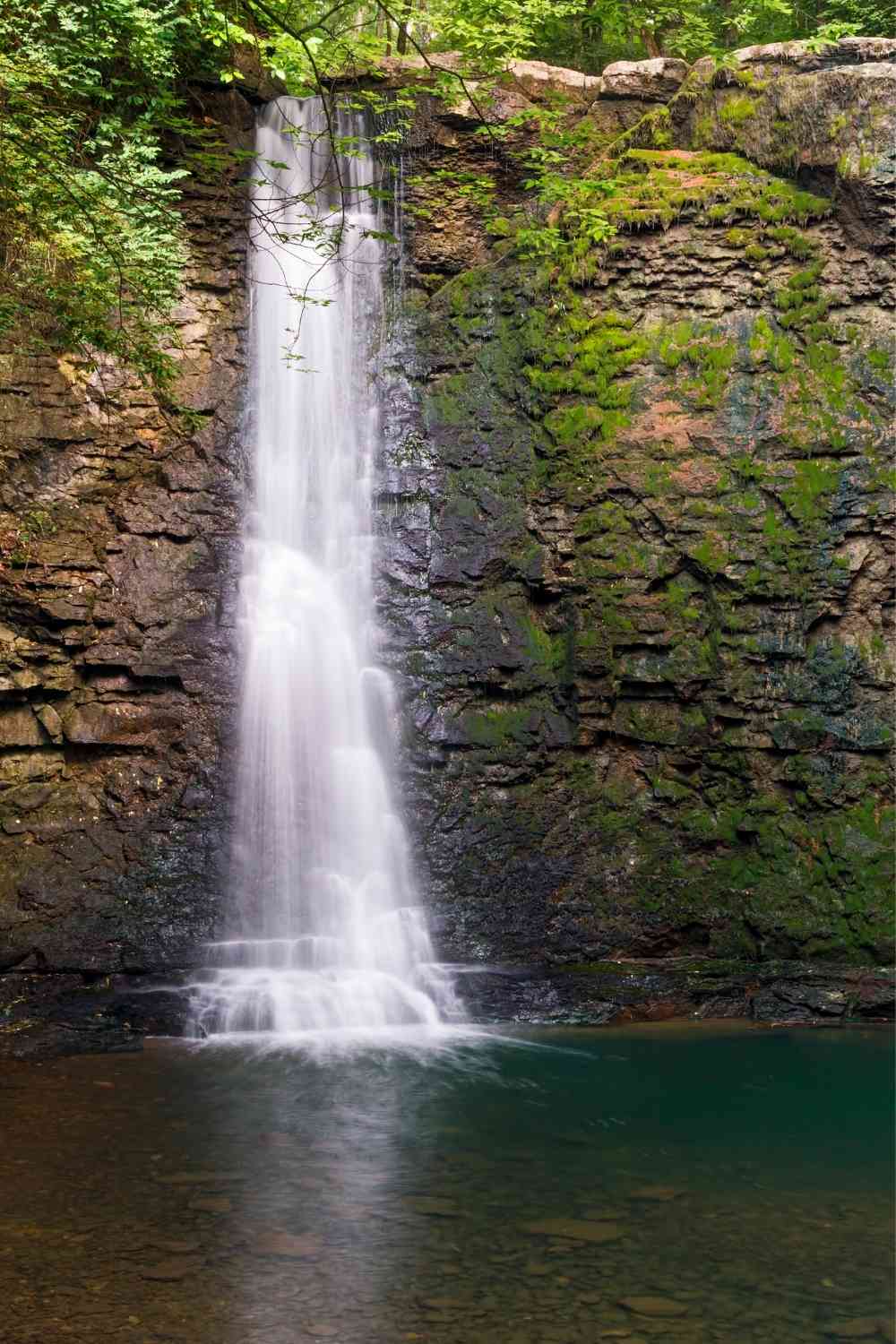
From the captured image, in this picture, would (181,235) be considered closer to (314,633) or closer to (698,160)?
(314,633)

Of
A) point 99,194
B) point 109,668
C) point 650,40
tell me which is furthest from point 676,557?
point 650,40

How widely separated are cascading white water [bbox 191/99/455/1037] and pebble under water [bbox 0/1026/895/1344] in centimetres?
91

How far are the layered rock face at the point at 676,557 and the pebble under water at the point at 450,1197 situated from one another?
5.67 ft

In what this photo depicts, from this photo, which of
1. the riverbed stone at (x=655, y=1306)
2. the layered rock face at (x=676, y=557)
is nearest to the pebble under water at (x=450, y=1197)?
the riverbed stone at (x=655, y=1306)

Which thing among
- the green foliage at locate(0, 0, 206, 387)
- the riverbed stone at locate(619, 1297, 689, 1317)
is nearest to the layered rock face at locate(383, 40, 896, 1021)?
the green foliage at locate(0, 0, 206, 387)

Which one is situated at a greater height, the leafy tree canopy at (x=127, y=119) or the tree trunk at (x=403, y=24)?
the leafy tree canopy at (x=127, y=119)

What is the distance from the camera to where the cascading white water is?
8094 mm

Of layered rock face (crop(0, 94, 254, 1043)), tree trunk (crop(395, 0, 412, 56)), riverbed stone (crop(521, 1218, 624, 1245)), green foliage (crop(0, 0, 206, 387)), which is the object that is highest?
green foliage (crop(0, 0, 206, 387))

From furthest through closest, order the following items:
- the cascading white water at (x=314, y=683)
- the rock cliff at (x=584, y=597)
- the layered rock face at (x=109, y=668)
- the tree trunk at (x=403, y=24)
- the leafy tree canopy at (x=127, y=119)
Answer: the rock cliff at (x=584, y=597) < the layered rock face at (x=109, y=668) < the cascading white water at (x=314, y=683) < the leafy tree canopy at (x=127, y=119) < the tree trunk at (x=403, y=24)

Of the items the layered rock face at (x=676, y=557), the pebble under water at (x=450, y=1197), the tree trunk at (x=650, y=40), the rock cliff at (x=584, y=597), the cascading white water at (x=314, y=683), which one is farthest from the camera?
the tree trunk at (x=650, y=40)

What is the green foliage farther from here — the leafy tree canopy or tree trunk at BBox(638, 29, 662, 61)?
tree trunk at BBox(638, 29, 662, 61)

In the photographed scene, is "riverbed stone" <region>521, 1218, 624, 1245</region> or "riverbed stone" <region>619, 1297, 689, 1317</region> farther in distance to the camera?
"riverbed stone" <region>521, 1218, 624, 1245</region>

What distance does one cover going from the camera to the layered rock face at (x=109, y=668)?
8430mm

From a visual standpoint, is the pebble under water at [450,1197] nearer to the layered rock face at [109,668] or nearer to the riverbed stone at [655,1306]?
the riverbed stone at [655,1306]
